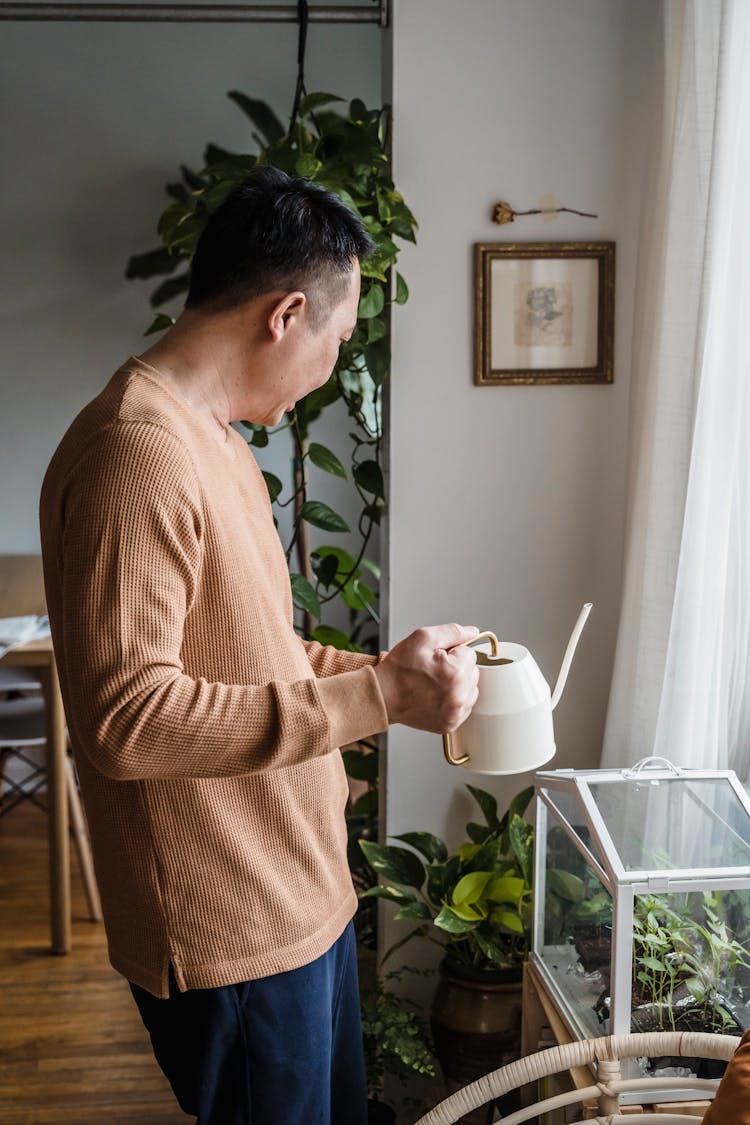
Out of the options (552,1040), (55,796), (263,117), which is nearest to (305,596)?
(552,1040)

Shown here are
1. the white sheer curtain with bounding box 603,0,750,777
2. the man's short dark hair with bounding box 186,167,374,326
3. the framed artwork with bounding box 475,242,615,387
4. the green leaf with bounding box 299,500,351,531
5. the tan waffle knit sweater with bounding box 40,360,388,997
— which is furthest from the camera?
the green leaf with bounding box 299,500,351,531

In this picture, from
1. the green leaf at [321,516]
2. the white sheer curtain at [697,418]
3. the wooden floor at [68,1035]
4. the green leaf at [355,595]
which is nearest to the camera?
the white sheer curtain at [697,418]

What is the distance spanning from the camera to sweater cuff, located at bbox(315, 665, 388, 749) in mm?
1117

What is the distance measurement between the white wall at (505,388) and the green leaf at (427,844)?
0.08 meters

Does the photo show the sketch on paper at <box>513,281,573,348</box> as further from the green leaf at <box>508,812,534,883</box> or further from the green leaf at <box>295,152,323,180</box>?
the green leaf at <box>508,812,534,883</box>

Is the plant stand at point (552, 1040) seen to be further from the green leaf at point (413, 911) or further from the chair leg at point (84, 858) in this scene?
the chair leg at point (84, 858)

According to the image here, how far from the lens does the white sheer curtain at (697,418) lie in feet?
5.39

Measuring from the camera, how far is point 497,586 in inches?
85.5

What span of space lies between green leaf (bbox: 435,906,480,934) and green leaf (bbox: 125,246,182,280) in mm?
2879

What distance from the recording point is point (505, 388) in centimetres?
212

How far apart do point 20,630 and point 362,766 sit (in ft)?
3.70

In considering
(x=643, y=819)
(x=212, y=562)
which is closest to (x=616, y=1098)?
(x=643, y=819)

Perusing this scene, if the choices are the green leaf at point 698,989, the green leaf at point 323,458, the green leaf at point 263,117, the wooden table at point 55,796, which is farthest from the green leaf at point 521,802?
the green leaf at point 263,117

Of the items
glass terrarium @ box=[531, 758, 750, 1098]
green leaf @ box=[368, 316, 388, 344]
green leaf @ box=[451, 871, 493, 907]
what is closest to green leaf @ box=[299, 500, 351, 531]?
green leaf @ box=[368, 316, 388, 344]
